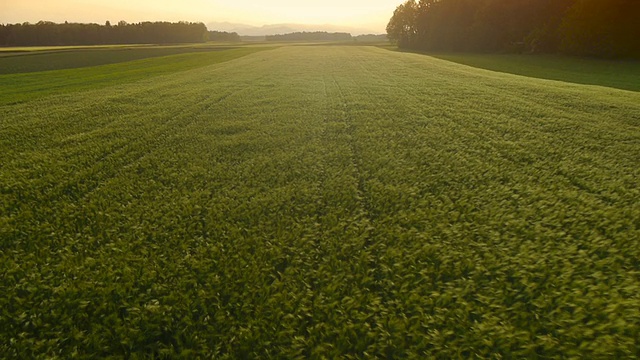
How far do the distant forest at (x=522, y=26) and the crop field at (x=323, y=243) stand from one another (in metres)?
39.2

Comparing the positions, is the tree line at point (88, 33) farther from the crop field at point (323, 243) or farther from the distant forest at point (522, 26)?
the crop field at point (323, 243)

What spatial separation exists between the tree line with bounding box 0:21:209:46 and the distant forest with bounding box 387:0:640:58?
9776cm

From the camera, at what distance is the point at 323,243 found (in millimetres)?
4438

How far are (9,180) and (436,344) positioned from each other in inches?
325

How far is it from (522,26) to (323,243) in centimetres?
6392

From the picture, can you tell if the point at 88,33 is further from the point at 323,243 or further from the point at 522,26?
the point at 323,243

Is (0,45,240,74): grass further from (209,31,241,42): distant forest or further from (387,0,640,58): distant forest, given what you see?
(209,31,241,42): distant forest

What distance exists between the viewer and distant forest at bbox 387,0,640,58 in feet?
119

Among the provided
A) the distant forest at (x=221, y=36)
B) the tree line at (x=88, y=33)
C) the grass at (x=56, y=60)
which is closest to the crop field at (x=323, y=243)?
the grass at (x=56, y=60)

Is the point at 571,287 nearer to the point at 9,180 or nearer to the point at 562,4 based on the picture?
the point at 9,180

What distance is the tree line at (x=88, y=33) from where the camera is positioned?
100 meters

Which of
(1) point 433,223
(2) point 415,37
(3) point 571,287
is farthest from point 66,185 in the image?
(2) point 415,37

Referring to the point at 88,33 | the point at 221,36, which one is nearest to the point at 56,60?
the point at 88,33

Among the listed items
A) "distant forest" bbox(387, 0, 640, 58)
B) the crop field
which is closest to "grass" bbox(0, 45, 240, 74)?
the crop field
